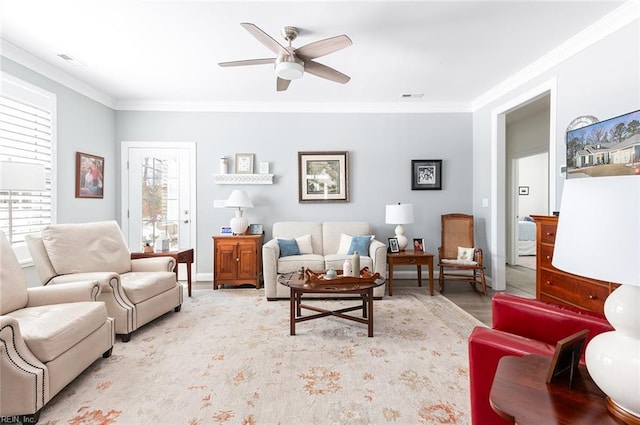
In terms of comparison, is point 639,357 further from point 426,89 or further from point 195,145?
point 195,145

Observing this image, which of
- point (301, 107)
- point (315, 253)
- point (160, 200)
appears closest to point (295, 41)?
point (301, 107)

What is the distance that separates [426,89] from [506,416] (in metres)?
4.17

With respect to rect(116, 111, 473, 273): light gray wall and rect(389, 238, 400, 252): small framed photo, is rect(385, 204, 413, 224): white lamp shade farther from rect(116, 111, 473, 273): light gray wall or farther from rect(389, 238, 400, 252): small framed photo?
rect(116, 111, 473, 273): light gray wall

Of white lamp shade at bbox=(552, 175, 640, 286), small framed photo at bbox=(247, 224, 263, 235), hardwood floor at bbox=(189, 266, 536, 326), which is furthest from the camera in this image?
small framed photo at bbox=(247, 224, 263, 235)

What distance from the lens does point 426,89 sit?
4316 millimetres

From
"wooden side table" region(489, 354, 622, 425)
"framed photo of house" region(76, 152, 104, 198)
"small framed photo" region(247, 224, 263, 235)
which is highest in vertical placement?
"framed photo of house" region(76, 152, 104, 198)

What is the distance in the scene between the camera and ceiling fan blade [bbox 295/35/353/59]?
7.66 feet

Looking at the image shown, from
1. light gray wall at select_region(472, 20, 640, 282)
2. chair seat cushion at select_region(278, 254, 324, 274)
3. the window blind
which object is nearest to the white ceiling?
light gray wall at select_region(472, 20, 640, 282)

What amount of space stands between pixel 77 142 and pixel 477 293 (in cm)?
543

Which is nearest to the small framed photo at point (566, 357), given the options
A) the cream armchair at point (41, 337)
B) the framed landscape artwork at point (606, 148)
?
the framed landscape artwork at point (606, 148)

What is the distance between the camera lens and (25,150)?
3.31 m

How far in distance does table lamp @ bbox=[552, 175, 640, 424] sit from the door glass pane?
192 inches

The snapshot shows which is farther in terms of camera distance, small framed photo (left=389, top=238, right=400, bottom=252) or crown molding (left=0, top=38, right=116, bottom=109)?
small framed photo (left=389, top=238, right=400, bottom=252)

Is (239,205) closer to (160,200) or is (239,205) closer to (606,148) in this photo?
(160,200)
